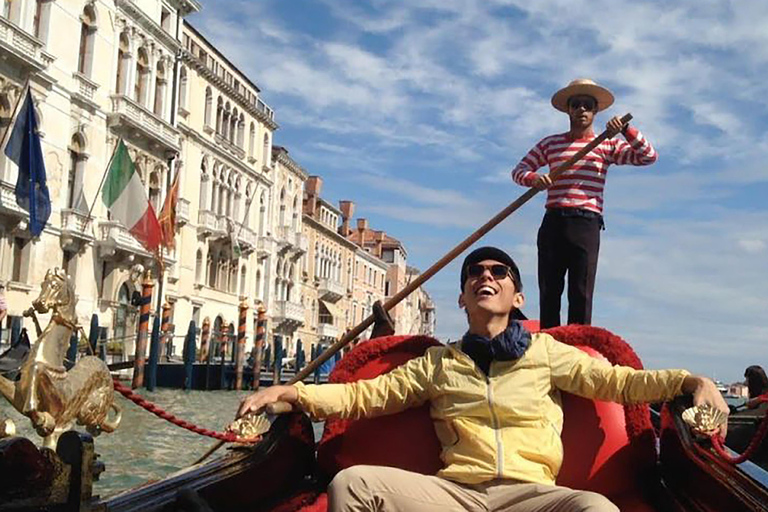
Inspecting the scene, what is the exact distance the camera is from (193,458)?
15.7 ft

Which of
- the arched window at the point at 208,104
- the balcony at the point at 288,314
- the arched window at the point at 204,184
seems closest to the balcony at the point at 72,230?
the arched window at the point at 204,184

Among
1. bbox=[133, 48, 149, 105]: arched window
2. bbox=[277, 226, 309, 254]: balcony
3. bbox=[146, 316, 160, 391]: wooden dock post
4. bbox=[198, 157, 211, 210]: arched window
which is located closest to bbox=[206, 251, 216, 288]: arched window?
bbox=[198, 157, 211, 210]: arched window

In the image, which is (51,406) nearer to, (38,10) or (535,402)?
(535,402)

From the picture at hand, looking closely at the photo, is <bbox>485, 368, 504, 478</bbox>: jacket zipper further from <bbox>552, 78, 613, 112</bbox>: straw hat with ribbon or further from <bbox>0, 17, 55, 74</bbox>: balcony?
<bbox>0, 17, 55, 74</bbox>: balcony

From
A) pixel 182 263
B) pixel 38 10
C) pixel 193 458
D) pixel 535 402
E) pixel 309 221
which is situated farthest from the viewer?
pixel 309 221

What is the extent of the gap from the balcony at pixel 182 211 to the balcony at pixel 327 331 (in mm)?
10099

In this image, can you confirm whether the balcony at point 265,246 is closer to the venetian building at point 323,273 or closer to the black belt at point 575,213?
the venetian building at point 323,273

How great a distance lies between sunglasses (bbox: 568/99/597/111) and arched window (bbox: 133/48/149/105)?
1367 cm

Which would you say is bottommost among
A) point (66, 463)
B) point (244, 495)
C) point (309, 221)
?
point (244, 495)

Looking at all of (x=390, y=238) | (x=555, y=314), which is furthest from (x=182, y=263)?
(x=390, y=238)

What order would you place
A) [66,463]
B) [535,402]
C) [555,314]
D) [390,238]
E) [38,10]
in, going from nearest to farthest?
[66,463]
[535,402]
[555,314]
[38,10]
[390,238]

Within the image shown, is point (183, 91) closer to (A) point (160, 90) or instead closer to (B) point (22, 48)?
(A) point (160, 90)

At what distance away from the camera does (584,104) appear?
260cm

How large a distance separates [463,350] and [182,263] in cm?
1587
